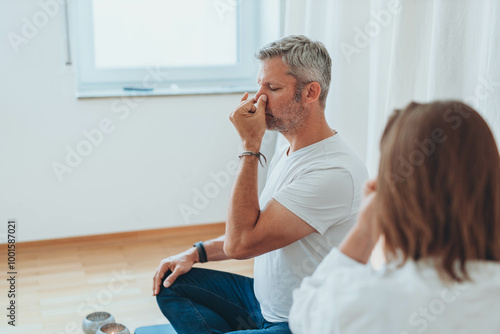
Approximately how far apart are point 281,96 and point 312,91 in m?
0.08

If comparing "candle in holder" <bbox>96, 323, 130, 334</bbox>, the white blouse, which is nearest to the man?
"candle in holder" <bbox>96, 323, 130, 334</bbox>

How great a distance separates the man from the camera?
1.37 m

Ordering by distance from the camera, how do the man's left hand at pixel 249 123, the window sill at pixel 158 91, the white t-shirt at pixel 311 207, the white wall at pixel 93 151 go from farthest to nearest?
1. the window sill at pixel 158 91
2. the white wall at pixel 93 151
3. the man's left hand at pixel 249 123
4. the white t-shirt at pixel 311 207

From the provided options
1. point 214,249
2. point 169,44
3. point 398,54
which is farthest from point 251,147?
point 169,44

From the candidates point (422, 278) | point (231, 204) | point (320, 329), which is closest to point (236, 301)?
point (231, 204)

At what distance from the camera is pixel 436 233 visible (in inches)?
32.2

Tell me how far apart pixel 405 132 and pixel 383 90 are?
1.19 m

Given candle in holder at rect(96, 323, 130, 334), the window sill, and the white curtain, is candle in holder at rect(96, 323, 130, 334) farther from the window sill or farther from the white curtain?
the window sill

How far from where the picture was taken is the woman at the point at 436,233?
0.80 meters

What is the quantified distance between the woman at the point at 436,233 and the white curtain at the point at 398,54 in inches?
28.5

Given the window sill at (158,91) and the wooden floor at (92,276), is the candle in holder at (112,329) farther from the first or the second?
the window sill at (158,91)

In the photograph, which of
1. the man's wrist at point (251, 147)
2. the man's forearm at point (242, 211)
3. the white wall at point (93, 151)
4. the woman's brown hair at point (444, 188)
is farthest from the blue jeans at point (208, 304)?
the white wall at point (93, 151)

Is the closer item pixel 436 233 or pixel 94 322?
pixel 436 233

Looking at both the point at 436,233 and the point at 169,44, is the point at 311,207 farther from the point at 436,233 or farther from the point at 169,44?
the point at 169,44
